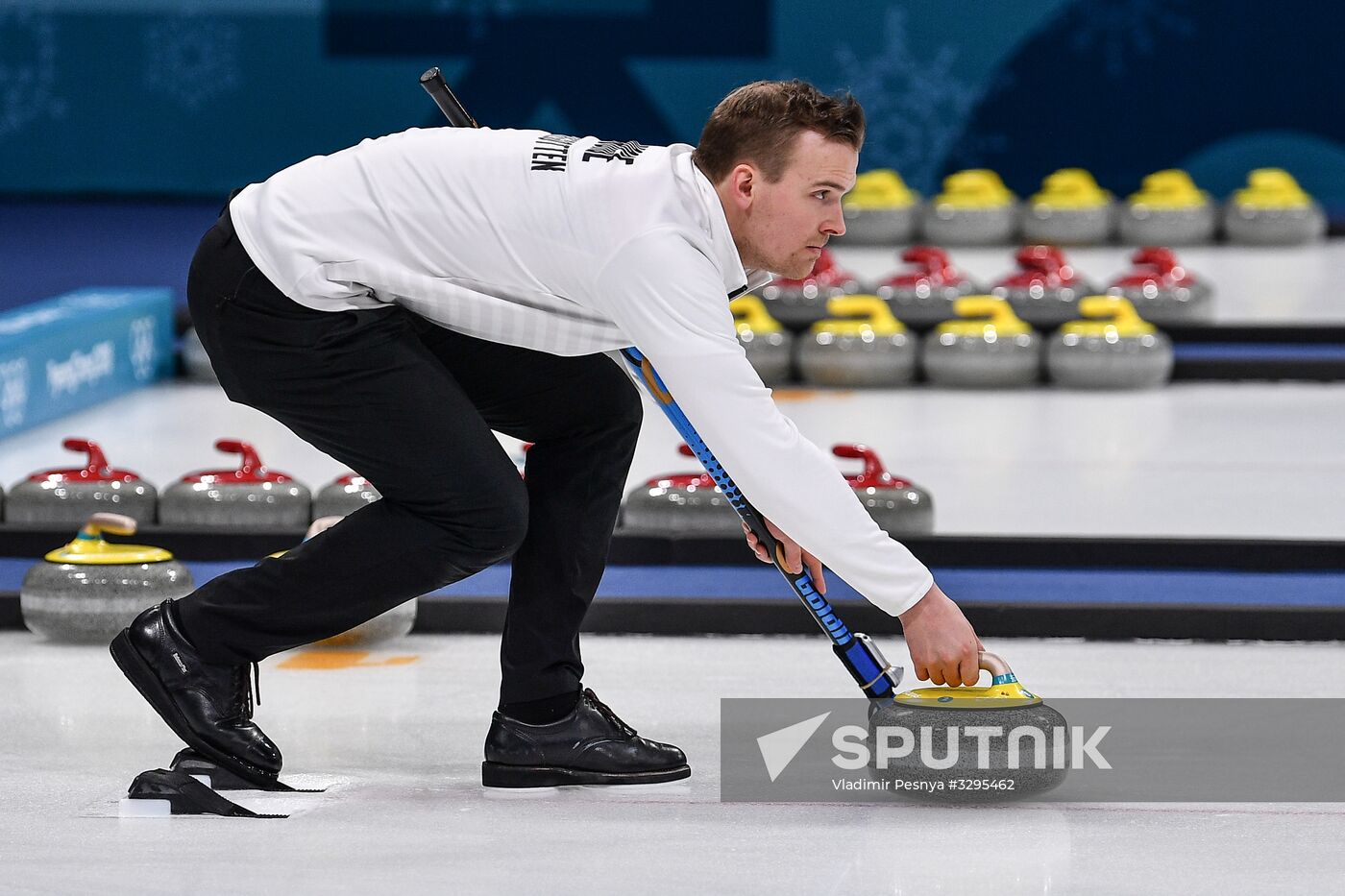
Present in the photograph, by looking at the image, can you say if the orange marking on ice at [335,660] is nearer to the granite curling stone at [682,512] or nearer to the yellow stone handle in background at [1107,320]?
the granite curling stone at [682,512]

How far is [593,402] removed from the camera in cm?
248

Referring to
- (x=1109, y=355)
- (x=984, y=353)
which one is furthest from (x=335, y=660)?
(x=1109, y=355)

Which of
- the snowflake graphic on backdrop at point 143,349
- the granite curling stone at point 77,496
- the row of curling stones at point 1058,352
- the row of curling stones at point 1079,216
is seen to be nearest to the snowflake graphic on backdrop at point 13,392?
the snowflake graphic on backdrop at point 143,349

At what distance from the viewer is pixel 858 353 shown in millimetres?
6031

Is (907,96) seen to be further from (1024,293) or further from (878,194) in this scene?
(1024,293)

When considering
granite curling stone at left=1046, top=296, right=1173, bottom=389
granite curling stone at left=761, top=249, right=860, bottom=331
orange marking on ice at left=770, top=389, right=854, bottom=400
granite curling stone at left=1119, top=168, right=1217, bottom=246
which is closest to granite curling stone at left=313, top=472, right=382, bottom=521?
orange marking on ice at left=770, top=389, right=854, bottom=400

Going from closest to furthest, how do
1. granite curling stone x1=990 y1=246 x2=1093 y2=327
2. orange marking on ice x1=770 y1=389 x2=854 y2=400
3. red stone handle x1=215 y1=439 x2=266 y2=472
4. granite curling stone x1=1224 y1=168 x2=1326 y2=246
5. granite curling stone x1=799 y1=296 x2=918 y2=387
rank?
red stone handle x1=215 y1=439 x2=266 y2=472 → orange marking on ice x1=770 y1=389 x2=854 y2=400 → granite curling stone x1=799 y1=296 x2=918 y2=387 → granite curling stone x1=990 y1=246 x2=1093 y2=327 → granite curling stone x1=1224 y1=168 x2=1326 y2=246

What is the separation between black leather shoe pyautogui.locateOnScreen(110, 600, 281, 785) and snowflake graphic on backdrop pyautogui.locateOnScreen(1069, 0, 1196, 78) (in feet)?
25.5

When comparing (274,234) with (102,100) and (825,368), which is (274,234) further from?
(102,100)

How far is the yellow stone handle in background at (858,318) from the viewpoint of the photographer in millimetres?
6094

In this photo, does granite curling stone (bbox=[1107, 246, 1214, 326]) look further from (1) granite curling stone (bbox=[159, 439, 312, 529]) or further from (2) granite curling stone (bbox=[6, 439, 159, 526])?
(2) granite curling stone (bbox=[6, 439, 159, 526])

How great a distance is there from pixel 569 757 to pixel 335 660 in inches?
31.2

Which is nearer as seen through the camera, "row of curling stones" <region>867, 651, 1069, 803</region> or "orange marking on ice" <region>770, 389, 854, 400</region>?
"row of curling stones" <region>867, 651, 1069, 803</region>

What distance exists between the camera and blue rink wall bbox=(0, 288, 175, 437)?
16.9ft
